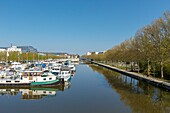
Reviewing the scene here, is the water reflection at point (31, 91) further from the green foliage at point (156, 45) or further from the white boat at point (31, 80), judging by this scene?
the green foliage at point (156, 45)

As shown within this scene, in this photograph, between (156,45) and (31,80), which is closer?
(31,80)

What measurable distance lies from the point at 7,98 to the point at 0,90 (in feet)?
20.5

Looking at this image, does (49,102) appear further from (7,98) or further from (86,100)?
(7,98)

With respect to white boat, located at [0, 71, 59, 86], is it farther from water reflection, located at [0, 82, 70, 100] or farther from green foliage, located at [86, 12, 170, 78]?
green foliage, located at [86, 12, 170, 78]

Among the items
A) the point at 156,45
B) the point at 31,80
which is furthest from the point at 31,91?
the point at 156,45

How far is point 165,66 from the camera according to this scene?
38125mm

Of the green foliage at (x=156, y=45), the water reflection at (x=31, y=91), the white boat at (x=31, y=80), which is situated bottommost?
the water reflection at (x=31, y=91)

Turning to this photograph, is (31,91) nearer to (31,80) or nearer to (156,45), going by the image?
(31,80)

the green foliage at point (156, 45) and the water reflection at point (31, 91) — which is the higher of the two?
the green foliage at point (156, 45)

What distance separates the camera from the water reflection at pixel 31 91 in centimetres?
2689

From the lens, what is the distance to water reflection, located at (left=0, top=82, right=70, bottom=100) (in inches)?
1059

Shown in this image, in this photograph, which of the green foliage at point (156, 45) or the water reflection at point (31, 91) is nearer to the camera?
the water reflection at point (31, 91)

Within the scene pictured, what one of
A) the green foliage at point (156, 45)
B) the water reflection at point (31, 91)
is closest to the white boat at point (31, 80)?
the water reflection at point (31, 91)

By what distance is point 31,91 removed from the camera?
30234mm
